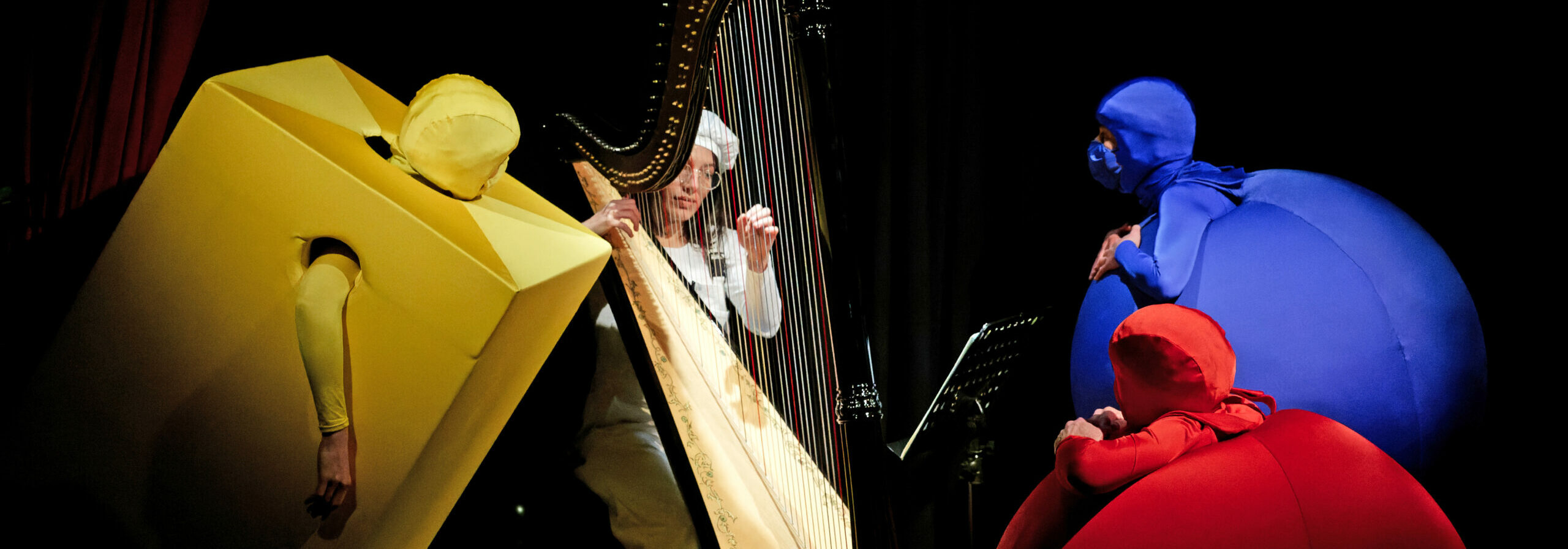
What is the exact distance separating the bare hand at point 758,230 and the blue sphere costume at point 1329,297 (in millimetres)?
833

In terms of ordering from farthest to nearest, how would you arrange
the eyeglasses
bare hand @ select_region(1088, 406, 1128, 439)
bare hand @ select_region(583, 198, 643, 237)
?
the eyeglasses
bare hand @ select_region(583, 198, 643, 237)
bare hand @ select_region(1088, 406, 1128, 439)

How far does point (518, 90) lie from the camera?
2.50 m

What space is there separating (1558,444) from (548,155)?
2.48m

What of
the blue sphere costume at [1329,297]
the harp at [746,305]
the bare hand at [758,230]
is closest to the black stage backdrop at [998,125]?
the harp at [746,305]

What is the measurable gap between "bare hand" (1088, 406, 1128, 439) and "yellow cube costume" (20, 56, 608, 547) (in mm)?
1165

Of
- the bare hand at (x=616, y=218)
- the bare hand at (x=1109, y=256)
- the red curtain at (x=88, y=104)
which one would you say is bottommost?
the red curtain at (x=88, y=104)

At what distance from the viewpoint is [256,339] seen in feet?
4.76

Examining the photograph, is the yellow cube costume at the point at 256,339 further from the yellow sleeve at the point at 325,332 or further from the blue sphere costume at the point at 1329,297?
the blue sphere costume at the point at 1329,297

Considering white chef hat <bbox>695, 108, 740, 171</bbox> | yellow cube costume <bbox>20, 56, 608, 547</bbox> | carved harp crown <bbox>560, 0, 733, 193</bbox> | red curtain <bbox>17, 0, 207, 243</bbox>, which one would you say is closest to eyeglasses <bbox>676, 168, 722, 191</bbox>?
white chef hat <bbox>695, 108, 740, 171</bbox>

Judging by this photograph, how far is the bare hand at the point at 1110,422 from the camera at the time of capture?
5.65 ft

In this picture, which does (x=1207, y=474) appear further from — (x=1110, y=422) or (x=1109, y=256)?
(x=1109, y=256)

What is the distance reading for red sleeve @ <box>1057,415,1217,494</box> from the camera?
146cm

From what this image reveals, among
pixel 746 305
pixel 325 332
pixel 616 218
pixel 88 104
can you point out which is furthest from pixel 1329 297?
pixel 88 104

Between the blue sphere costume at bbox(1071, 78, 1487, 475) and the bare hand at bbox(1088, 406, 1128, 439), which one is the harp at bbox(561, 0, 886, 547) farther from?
the blue sphere costume at bbox(1071, 78, 1487, 475)
